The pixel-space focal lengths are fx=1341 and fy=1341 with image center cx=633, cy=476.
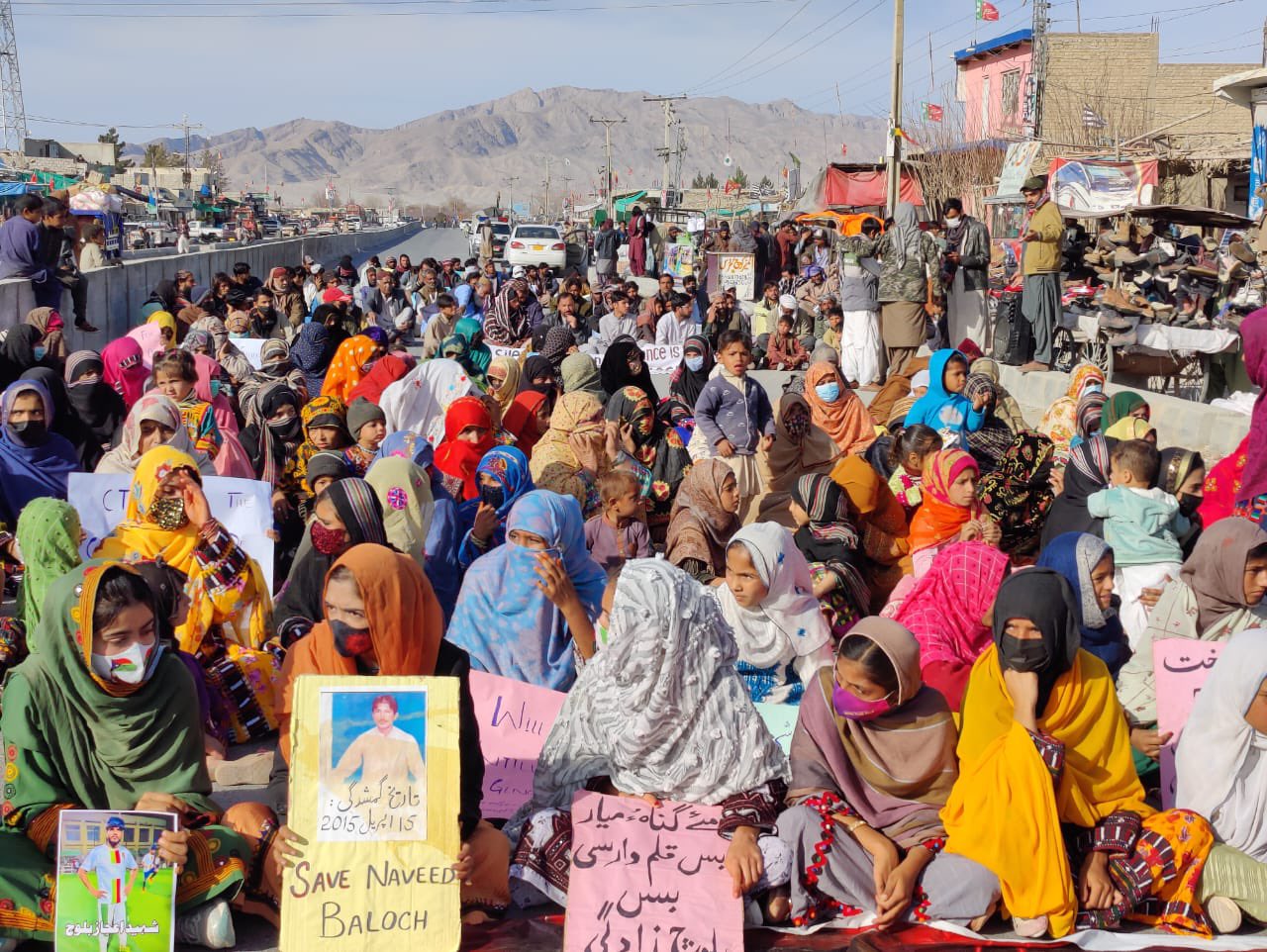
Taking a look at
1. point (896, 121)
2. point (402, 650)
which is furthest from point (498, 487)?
point (896, 121)

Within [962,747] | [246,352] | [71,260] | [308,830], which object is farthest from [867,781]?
[71,260]

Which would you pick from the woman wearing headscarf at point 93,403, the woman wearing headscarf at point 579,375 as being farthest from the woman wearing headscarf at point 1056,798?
the woman wearing headscarf at point 93,403

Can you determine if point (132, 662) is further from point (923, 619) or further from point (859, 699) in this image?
point (923, 619)

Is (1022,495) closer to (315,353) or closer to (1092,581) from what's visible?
(1092,581)

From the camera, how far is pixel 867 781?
12.0 feet

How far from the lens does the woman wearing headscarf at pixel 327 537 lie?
4707 millimetres

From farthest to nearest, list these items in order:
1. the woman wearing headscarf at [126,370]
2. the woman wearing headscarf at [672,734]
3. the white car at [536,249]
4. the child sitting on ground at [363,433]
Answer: the white car at [536,249], the woman wearing headscarf at [126,370], the child sitting on ground at [363,433], the woman wearing headscarf at [672,734]

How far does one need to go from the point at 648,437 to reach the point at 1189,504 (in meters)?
2.83

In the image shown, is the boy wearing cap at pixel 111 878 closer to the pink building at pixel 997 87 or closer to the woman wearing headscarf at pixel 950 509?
the woman wearing headscarf at pixel 950 509

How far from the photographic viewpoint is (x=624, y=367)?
845 cm

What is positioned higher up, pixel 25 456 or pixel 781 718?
pixel 25 456

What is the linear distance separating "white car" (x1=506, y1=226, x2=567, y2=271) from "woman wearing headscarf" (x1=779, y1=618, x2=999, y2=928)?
25.0 meters

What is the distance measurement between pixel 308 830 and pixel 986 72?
1591 inches

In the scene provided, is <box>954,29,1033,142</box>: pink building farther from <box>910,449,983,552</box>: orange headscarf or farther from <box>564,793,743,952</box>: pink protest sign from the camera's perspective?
<box>564,793,743,952</box>: pink protest sign
